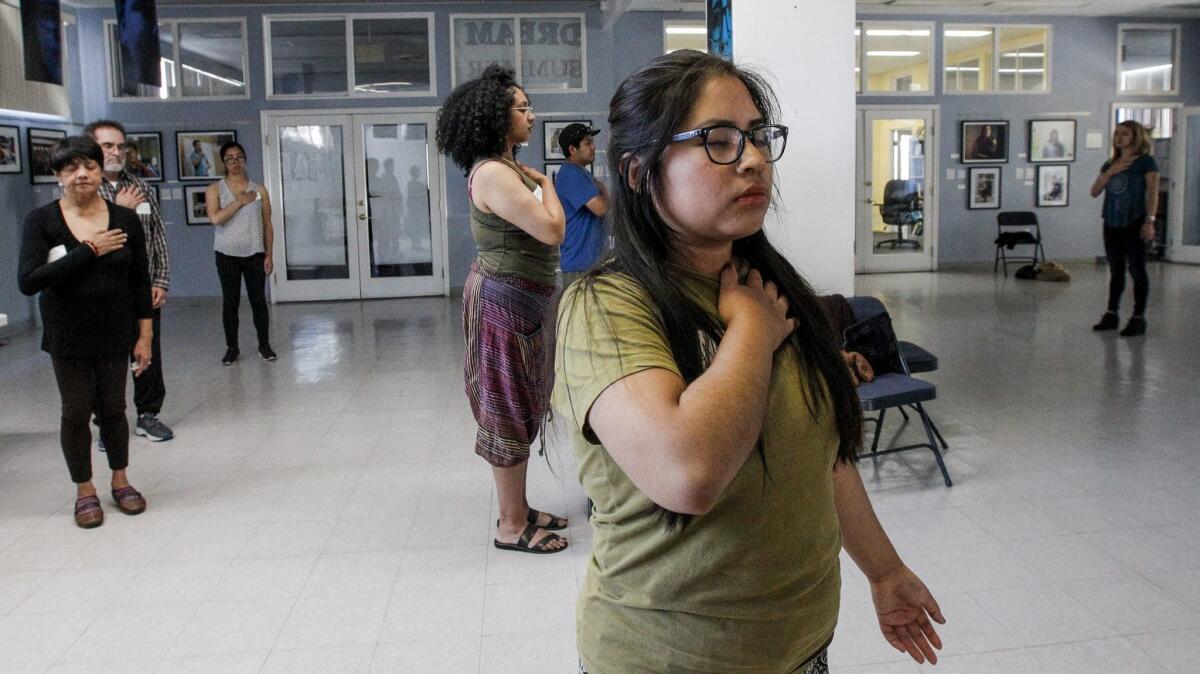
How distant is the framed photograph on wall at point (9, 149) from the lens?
380 inches

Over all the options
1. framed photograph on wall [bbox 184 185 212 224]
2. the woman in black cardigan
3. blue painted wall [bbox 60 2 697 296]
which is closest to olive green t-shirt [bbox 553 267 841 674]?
the woman in black cardigan

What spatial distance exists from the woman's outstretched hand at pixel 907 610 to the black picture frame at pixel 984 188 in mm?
13468

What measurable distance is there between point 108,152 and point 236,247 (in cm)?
A: 269

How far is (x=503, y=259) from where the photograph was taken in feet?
10.7

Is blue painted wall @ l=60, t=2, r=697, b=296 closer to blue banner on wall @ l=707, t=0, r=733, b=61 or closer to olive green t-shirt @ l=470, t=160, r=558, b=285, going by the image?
blue banner on wall @ l=707, t=0, r=733, b=61

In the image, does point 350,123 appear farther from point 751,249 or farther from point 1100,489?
point 751,249

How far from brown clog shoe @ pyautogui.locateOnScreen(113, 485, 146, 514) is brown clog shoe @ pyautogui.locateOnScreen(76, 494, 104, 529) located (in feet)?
0.31

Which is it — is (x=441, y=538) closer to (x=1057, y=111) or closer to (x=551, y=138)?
(x=551, y=138)

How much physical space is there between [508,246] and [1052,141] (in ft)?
41.5

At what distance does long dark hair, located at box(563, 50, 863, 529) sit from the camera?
42.5 inches

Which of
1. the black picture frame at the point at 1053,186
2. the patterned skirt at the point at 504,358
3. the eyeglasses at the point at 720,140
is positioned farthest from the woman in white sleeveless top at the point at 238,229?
the black picture frame at the point at 1053,186

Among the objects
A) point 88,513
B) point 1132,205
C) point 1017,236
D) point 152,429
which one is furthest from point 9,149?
point 1017,236

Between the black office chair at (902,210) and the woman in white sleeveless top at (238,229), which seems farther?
the black office chair at (902,210)

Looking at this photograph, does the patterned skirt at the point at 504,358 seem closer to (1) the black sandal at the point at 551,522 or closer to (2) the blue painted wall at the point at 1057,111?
(1) the black sandal at the point at 551,522
